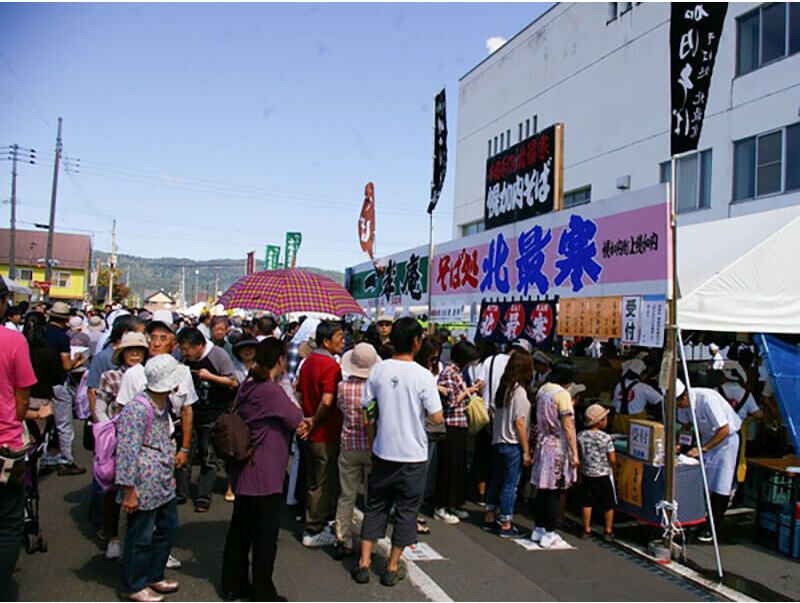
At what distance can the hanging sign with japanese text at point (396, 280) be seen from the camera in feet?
42.1

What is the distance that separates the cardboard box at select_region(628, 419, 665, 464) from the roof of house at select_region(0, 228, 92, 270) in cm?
6381

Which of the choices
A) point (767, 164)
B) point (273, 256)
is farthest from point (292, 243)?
point (767, 164)

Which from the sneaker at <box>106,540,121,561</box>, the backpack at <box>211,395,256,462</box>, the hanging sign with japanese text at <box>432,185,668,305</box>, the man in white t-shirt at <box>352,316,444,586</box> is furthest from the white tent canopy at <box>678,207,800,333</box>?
the sneaker at <box>106,540,121,561</box>

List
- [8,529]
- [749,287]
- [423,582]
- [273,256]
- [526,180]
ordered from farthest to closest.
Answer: [273,256] → [526,180] → [749,287] → [423,582] → [8,529]

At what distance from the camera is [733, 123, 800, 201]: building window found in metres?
15.8

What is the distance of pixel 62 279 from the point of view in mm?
61469

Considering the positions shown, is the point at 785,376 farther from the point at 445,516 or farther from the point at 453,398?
the point at 445,516

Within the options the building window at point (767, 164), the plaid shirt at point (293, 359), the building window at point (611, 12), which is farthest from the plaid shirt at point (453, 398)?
the building window at point (611, 12)

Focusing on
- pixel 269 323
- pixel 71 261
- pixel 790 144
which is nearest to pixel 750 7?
pixel 790 144

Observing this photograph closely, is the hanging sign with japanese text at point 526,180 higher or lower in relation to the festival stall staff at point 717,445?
higher

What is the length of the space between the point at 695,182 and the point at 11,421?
19247 millimetres

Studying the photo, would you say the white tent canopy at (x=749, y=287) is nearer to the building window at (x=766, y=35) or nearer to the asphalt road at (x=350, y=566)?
the asphalt road at (x=350, y=566)

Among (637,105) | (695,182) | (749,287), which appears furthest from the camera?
(637,105)

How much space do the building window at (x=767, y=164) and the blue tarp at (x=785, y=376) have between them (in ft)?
38.8
